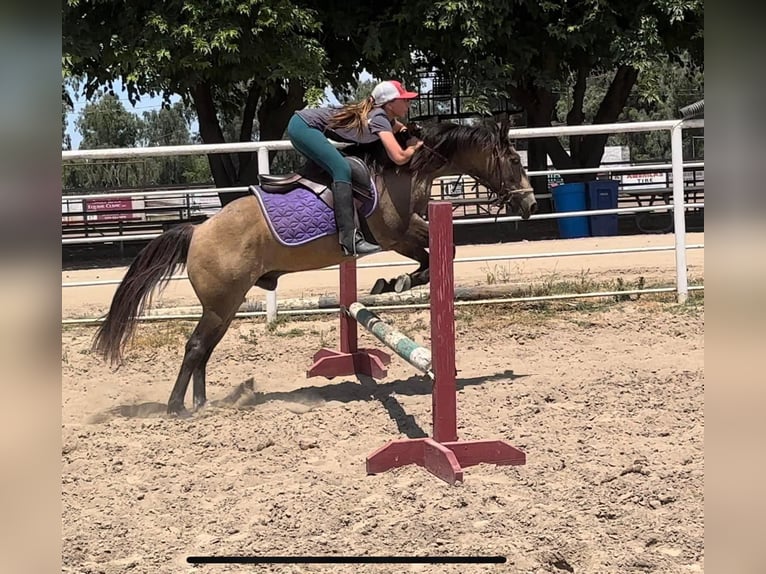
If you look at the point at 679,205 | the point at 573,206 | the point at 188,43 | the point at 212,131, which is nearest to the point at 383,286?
the point at 679,205

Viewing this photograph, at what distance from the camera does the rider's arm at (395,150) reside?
409cm

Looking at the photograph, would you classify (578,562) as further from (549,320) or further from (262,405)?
(549,320)

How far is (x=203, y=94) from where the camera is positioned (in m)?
13.6

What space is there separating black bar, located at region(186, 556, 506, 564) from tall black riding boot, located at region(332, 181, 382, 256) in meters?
2.05

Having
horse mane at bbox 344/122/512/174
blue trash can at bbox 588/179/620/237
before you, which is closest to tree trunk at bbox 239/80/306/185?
blue trash can at bbox 588/179/620/237

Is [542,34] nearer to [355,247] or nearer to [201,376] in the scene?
[355,247]

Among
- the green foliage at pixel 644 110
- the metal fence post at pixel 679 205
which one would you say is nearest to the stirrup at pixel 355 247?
the metal fence post at pixel 679 205

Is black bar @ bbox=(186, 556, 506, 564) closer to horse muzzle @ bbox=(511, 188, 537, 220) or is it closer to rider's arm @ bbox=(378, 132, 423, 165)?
rider's arm @ bbox=(378, 132, 423, 165)

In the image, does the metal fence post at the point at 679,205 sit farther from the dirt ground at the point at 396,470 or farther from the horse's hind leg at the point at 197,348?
the horse's hind leg at the point at 197,348

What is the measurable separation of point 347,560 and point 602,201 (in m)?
10.7

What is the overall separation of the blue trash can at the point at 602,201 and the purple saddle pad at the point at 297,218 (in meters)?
8.53
